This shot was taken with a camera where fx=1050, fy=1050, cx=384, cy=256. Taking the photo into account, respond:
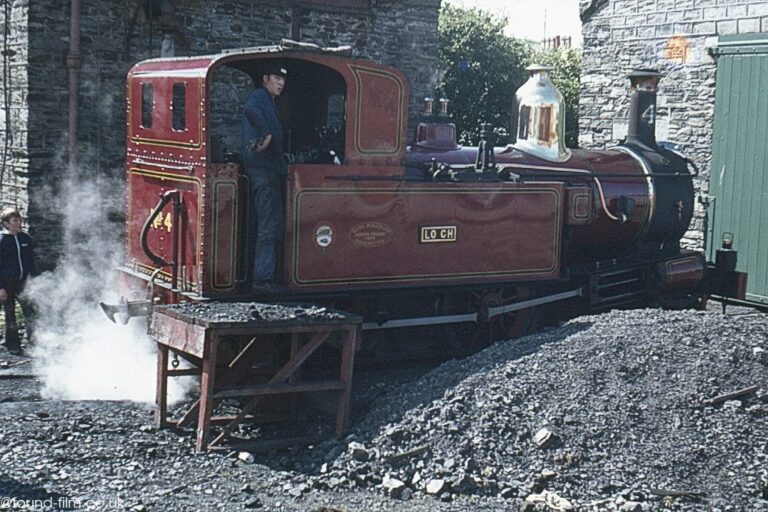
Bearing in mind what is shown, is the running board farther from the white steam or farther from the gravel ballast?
the white steam

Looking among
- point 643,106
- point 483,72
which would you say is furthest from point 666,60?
point 483,72

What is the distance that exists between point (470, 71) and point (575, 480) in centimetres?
2035

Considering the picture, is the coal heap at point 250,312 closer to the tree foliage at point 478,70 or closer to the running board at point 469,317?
the running board at point 469,317

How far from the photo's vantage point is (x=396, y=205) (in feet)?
27.4

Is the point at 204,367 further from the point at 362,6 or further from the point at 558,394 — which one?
the point at 362,6

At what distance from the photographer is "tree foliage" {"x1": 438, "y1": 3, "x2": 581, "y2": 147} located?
25156 mm

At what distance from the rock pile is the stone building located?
238 inches

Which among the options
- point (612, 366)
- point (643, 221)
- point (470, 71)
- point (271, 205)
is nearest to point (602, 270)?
point (643, 221)

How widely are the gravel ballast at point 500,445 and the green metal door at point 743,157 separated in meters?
5.07

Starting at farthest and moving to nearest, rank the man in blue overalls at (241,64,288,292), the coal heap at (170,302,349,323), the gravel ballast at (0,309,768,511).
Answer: the man in blue overalls at (241,64,288,292) → the coal heap at (170,302,349,323) → the gravel ballast at (0,309,768,511)

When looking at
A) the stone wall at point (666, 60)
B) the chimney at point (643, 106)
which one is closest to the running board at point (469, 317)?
the chimney at point (643, 106)

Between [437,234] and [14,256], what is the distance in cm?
412

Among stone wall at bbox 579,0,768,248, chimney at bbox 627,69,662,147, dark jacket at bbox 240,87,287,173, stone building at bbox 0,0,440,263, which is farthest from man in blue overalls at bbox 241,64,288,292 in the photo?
stone wall at bbox 579,0,768,248

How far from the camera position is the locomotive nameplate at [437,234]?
8.55m
